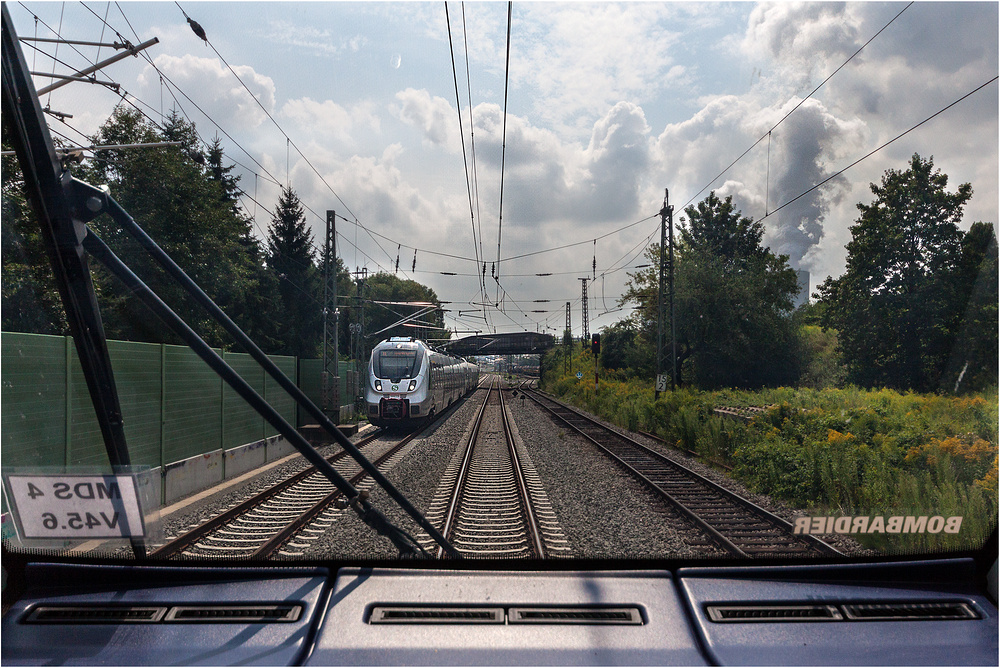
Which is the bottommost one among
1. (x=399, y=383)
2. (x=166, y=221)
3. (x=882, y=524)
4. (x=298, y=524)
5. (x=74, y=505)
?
(x=298, y=524)

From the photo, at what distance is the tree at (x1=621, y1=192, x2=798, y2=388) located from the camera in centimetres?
450

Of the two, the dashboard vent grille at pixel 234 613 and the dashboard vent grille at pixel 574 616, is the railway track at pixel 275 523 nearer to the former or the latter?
the dashboard vent grille at pixel 234 613

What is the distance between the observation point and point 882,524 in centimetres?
279

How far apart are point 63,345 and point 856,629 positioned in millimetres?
3868

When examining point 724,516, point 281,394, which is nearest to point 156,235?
point 281,394

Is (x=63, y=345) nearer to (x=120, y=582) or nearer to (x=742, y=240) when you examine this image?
(x=120, y=582)

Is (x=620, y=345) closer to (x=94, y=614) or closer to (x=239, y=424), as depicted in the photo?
(x=239, y=424)

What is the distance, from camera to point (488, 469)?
27.1ft

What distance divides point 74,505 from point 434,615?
167cm

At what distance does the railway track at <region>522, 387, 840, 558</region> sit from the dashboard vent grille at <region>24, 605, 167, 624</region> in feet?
8.85

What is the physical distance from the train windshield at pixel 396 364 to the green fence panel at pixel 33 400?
14.4 meters

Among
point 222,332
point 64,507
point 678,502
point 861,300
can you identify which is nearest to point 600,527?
point 678,502

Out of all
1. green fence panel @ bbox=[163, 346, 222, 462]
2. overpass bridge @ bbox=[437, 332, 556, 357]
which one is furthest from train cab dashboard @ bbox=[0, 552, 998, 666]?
overpass bridge @ bbox=[437, 332, 556, 357]

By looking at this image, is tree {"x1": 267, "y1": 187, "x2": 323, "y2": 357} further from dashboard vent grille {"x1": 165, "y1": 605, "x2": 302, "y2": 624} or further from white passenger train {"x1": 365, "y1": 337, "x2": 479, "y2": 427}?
white passenger train {"x1": 365, "y1": 337, "x2": 479, "y2": 427}
